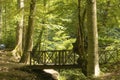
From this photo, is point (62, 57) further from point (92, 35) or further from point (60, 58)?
point (92, 35)

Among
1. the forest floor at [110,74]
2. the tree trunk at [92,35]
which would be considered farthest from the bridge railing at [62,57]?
the tree trunk at [92,35]

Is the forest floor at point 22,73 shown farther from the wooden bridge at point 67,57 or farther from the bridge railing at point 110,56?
the bridge railing at point 110,56

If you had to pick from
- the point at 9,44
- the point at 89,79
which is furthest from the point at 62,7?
the point at 9,44

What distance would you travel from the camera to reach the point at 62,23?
27906 mm

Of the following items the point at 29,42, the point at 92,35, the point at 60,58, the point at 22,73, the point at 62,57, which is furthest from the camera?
the point at 29,42

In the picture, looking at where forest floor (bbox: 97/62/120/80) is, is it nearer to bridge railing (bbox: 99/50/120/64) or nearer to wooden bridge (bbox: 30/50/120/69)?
wooden bridge (bbox: 30/50/120/69)

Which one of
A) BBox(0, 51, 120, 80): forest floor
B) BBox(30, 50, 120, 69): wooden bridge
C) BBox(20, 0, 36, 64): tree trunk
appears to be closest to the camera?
BBox(0, 51, 120, 80): forest floor

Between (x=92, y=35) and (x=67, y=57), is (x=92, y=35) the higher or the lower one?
the higher one

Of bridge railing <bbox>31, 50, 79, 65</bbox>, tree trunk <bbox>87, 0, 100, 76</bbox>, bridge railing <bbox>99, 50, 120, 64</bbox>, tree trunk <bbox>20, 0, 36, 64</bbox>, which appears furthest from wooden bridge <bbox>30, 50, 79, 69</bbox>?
tree trunk <bbox>87, 0, 100, 76</bbox>

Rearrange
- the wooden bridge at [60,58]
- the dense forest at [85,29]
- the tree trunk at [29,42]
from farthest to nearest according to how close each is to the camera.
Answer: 1. the tree trunk at [29,42]
2. the wooden bridge at [60,58]
3. the dense forest at [85,29]

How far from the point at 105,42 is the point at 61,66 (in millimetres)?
6656

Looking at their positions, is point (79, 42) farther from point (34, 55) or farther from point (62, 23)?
point (62, 23)

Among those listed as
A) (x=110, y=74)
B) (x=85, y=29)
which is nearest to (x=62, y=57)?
(x=85, y=29)

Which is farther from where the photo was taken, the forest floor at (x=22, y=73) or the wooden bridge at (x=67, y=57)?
the wooden bridge at (x=67, y=57)
